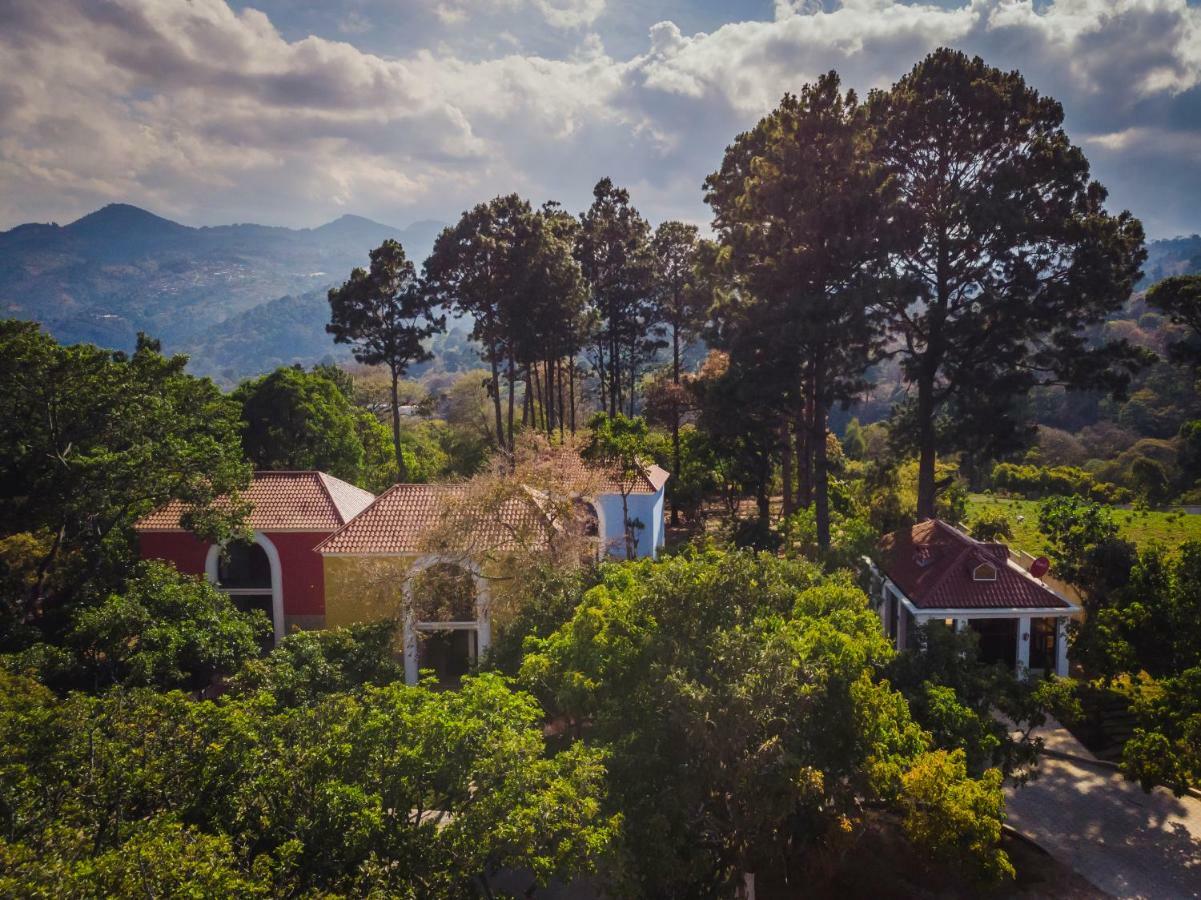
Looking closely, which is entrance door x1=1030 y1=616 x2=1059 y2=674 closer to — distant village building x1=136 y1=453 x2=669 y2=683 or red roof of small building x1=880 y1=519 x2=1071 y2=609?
red roof of small building x1=880 y1=519 x2=1071 y2=609

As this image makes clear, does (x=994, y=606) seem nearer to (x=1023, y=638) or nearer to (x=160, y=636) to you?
(x=1023, y=638)

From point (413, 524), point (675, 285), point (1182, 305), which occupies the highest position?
point (675, 285)

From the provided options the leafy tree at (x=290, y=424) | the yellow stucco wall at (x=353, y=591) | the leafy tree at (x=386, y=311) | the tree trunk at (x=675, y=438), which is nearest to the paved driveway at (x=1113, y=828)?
the yellow stucco wall at (x=353, y=591)

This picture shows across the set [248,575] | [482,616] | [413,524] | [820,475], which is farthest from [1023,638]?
[248,575]


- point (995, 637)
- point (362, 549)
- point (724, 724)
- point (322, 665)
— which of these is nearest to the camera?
point (724, 724)

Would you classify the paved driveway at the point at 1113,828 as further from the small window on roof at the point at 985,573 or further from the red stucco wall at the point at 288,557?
the red stucco wall at the point at 288,557

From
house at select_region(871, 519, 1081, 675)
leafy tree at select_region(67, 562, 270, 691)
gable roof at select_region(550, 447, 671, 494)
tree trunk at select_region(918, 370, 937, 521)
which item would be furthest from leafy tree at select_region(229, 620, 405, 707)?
tree trunk at select_region(918, 370, 937, 521)
